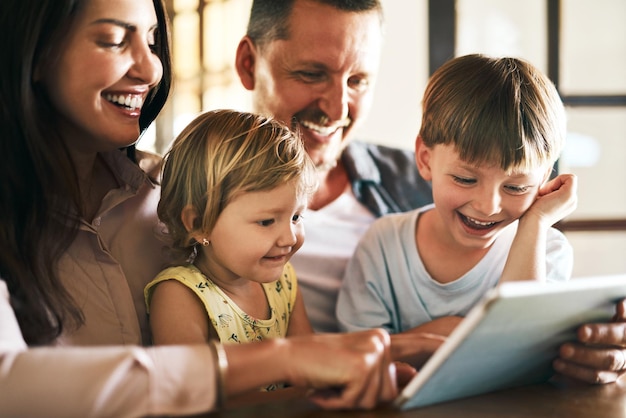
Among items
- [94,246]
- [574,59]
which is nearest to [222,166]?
[94,246]

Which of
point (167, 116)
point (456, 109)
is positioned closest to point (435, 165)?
point (456, 109)

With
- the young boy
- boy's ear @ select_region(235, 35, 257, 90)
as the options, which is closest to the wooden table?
the young boy

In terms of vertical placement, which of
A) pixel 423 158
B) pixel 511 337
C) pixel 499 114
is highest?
pixel 499 114

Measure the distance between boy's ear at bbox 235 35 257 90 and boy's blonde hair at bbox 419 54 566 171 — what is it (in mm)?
698

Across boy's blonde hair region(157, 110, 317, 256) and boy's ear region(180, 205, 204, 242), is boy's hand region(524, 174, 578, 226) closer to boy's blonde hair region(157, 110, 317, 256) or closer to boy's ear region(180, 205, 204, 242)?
boy's blonde hair region(157, 110, 317, 256)

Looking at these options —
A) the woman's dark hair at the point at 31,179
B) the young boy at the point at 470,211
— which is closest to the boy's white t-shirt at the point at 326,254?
the young boy at the point at 470,211

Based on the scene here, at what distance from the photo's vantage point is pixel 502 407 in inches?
41.3

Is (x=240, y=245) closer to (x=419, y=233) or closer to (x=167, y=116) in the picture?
(x=419, y=233)

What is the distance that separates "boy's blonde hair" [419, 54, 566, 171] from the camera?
1.50m

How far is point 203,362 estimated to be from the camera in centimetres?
97

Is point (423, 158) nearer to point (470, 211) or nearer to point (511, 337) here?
point (470, 211)

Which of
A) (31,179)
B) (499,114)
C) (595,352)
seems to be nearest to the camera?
(595,352)

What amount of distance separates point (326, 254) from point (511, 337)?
1.02m

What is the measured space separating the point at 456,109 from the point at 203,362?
830 mm
